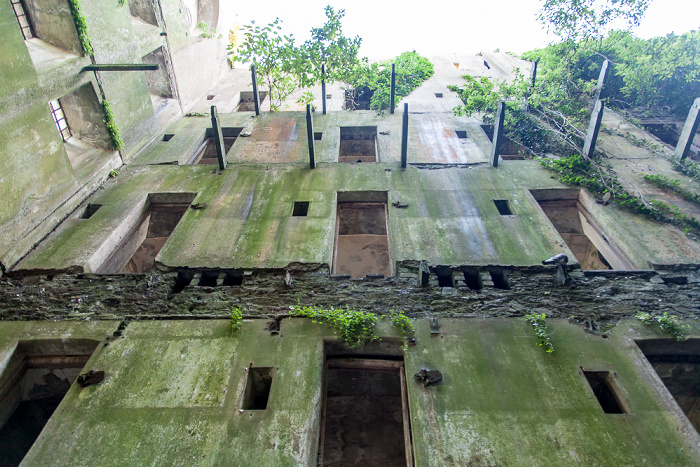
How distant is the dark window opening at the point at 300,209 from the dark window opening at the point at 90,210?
472 cm

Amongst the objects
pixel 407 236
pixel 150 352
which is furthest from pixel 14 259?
pixel 407 236

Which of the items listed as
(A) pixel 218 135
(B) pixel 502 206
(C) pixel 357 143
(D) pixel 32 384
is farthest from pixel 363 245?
(D) pixel 32 384

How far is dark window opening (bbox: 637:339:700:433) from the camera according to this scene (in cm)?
559

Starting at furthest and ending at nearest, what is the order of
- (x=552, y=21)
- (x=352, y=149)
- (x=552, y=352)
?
1. (x=552, y=21)
2. (x=352, y=149)
3. (x=552, y=352)

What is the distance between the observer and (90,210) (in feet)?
29.4

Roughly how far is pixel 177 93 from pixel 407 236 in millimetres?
11841

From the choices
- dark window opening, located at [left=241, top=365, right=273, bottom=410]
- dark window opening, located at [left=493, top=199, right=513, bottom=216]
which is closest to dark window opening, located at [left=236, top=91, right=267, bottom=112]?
dark window opening, located at [left=493, top=199, right=513, bottom=216]

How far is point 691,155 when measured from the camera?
38.6 feet

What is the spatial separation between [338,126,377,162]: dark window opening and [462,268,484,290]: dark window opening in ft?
23.2

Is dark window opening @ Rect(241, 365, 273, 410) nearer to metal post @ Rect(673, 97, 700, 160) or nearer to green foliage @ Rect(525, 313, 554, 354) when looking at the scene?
green foliage @ Rect(525, 313, 554, 354)

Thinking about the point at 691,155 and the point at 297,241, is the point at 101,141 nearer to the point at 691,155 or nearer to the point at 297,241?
the point at 297,241

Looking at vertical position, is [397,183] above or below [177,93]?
below

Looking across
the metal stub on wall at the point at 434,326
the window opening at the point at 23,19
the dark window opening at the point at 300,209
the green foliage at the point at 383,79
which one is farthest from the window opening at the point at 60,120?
the green foliage at the point at 383,79

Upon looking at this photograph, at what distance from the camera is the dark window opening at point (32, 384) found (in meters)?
5.72
